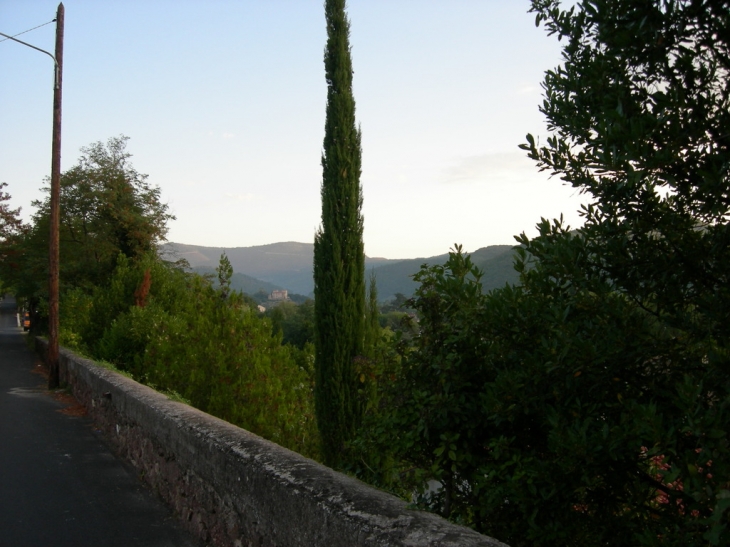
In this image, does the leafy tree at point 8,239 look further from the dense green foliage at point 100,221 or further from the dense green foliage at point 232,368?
the dense green foliage at point 232,368

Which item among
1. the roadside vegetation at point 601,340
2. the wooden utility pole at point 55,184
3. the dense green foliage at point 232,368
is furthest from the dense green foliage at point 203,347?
the roadside vegetation at point 601,340

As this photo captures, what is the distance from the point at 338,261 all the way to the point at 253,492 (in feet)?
22.2

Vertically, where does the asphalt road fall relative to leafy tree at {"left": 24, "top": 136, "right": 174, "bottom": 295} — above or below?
below

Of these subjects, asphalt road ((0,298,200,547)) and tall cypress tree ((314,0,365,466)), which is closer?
asphalt road ((0,298,200,547))

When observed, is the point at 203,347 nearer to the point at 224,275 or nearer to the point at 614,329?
the point at 224,275

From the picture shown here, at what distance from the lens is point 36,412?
1133 centimetres

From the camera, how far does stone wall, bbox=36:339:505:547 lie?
276 cm

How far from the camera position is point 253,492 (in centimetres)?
382

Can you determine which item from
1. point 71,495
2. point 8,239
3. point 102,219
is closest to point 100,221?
point 102,219

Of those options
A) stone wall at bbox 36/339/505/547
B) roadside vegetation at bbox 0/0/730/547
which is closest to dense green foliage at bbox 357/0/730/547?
roadside vegetation at bbox 0/0/730/547

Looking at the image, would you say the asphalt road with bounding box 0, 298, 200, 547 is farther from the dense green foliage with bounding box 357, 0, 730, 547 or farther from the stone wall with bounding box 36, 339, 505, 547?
the dense green foliage with bounding box 357, 0, 730, 547

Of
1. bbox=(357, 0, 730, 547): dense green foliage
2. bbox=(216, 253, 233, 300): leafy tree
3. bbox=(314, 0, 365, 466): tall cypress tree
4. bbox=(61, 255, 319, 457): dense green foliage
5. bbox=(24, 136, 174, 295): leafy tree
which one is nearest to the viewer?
bbox=(357, 0, 730, 547): dense green foliage

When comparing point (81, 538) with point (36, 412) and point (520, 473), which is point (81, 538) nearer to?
point (520, 473)

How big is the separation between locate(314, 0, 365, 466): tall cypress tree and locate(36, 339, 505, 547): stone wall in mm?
3336
